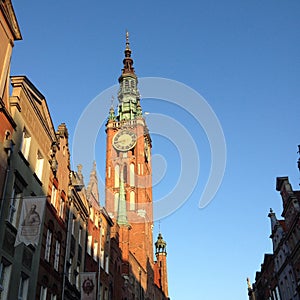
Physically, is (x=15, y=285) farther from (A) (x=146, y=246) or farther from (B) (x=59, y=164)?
(A) (x=146, y=246)

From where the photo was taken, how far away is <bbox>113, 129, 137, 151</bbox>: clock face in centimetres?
8956

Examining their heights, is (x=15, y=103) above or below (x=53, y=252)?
above

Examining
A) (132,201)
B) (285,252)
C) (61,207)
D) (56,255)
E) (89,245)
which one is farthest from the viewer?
(132,201)

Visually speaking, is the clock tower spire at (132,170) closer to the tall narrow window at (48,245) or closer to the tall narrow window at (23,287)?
the tall narrow window at (48,245)

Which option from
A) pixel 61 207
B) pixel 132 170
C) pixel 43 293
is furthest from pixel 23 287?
pixel 132 170

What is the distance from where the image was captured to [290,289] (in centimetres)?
4253

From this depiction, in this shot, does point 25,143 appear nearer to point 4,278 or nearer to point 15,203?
point 15,203

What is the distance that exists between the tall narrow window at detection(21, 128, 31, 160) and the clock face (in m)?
66.6

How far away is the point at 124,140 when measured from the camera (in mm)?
90500

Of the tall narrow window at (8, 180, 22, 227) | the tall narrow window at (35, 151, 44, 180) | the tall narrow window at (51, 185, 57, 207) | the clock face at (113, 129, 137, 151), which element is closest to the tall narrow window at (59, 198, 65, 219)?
the tall narrow window at (51, 185, 57, 207)

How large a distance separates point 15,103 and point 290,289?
1362 inches

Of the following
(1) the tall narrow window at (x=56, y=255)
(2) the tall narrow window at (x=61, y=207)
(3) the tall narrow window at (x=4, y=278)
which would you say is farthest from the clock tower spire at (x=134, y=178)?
(3) the tall narrow window at (x=4, y=278)

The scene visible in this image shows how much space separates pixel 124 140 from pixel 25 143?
68.1 m

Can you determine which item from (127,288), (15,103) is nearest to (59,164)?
(15,103)
